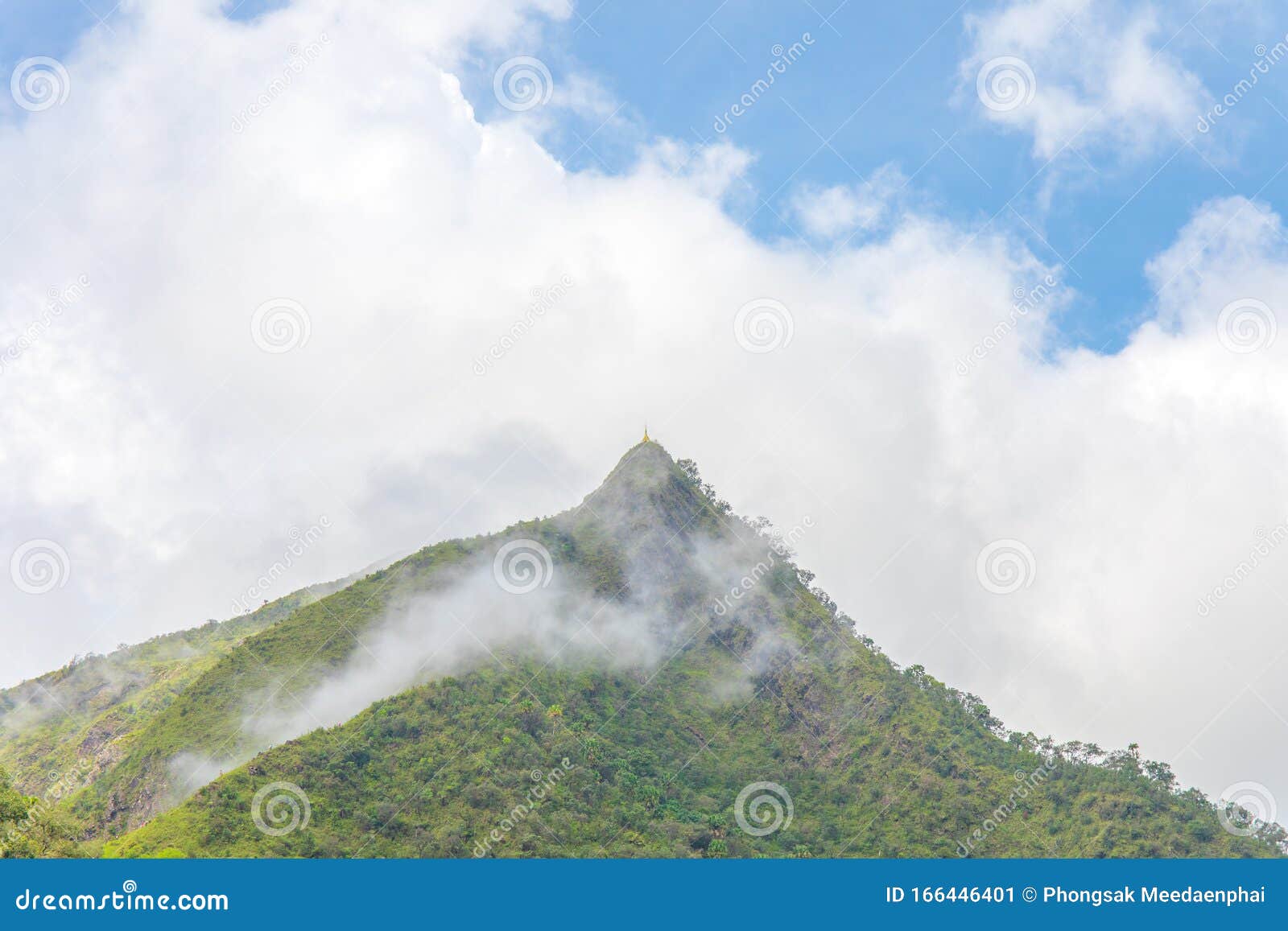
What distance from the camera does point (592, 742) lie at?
89688 millimetres

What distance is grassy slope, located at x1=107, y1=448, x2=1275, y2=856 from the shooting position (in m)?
74.8

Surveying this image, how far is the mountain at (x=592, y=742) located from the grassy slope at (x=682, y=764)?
242mm

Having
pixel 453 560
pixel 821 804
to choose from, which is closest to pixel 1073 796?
pixel 821 804

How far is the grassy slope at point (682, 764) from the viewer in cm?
7481

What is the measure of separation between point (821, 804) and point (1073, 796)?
892 inches

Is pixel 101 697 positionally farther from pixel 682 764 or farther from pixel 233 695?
pixel 682 764

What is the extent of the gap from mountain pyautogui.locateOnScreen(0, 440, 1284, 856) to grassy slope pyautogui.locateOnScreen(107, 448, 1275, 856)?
242 mm

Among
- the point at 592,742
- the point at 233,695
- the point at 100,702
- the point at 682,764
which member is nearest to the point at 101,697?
the point at 100,702

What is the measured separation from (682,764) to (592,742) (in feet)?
42.6

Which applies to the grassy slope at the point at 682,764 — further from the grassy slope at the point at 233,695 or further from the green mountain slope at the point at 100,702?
the green mountain slope at the point at 100,702

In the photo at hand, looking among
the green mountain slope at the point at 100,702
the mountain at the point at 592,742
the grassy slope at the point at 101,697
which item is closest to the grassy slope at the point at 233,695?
the mountain at the point at 592,742

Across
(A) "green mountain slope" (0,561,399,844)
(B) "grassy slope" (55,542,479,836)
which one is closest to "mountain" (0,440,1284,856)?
(B) "grassy slope" (55,542,479,836)

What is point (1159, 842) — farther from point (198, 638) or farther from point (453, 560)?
point (198, 638)

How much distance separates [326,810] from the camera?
73.9 metres
